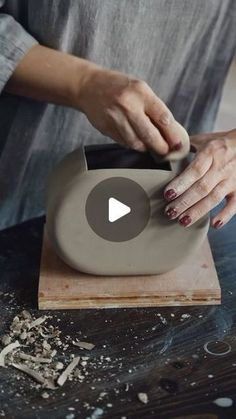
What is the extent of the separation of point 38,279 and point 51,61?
23cm

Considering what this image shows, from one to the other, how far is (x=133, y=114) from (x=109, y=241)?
129 millimetres

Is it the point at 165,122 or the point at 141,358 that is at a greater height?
the point at 165,122

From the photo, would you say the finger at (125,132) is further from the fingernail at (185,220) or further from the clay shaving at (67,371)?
the clay shaving at (67,371)

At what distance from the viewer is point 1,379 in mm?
636

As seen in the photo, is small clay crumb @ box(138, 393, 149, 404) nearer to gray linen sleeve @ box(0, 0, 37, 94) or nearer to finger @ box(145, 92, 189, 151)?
finger @ box(145, 92, 189, 151)

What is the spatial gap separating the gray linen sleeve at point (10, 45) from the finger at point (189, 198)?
0.72 feet

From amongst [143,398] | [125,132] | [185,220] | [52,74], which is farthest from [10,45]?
[143,398]

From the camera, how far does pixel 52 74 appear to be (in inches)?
29.2

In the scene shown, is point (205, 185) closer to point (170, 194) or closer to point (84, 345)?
point (170, 194)

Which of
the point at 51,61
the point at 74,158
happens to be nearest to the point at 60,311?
the point at 74,158

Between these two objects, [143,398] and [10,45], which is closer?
[143,398]

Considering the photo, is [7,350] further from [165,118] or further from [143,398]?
[165,118]
